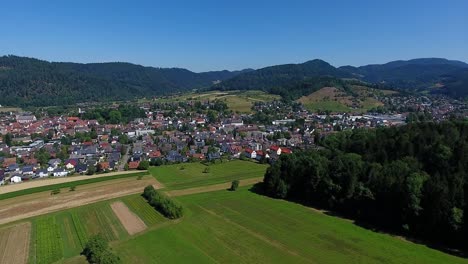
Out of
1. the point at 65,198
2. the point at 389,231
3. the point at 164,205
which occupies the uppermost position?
the point at 164,205

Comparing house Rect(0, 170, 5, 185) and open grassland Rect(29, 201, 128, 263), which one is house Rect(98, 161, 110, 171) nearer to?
house Rect(0, 170, 5, 185)

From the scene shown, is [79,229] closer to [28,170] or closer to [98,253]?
[98,253]

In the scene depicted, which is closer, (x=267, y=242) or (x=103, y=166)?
(x=267, y=242)

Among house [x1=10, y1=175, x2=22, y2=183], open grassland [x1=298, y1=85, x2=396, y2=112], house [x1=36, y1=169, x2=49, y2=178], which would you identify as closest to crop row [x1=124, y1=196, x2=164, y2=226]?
house [x1=36, y1=169, x2=49, y2=178]

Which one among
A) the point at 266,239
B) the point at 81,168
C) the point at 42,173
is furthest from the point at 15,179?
the point at 266,239

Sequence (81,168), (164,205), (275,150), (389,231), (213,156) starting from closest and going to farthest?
(389,231)
(164,205)
(81,168)
(213,156)
(275,150)

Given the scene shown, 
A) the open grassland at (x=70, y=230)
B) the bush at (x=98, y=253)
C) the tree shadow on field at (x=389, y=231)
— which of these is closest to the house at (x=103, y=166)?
the open grassland at (x=70, y=230)

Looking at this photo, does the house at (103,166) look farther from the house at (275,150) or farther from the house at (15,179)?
the house at (275,150)

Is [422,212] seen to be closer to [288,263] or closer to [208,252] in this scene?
[288,263]
